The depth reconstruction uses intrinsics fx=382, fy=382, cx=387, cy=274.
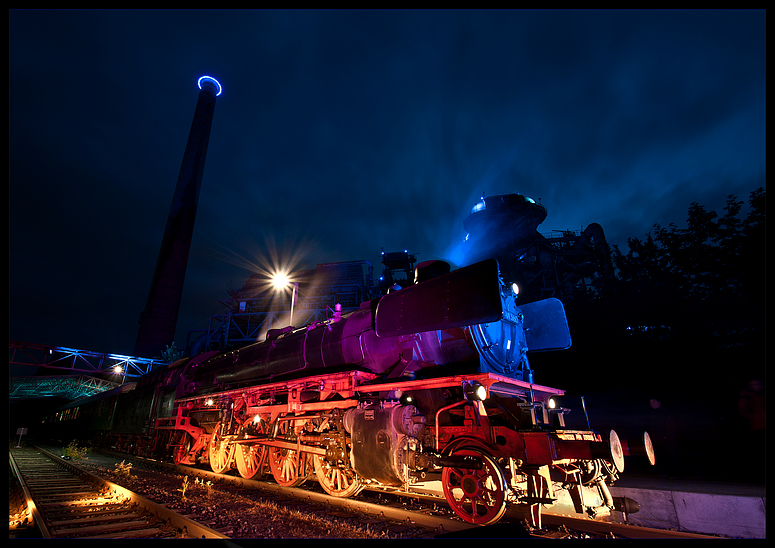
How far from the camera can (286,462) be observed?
6.96 m

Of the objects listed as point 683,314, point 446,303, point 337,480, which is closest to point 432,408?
point 446,303

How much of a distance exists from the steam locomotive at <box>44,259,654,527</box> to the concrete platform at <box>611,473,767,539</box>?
745mm

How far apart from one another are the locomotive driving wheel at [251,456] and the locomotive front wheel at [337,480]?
1712 millimetres

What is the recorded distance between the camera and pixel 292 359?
289 inches

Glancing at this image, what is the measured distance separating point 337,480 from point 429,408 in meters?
2.15

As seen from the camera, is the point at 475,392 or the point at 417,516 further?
the point at 417,516

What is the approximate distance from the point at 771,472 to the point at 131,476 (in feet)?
31.7

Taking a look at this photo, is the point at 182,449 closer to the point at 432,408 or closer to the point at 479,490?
the point at 432,408

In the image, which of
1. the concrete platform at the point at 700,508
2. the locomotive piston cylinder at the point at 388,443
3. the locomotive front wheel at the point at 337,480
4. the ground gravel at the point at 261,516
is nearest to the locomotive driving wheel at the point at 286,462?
the locomotive front wheel at the point at 337,480

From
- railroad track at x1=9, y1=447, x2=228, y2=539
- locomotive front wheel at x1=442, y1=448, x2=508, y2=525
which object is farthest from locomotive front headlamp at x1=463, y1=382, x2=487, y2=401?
railroad track at x1=9, y1=447, x2=228, y2=539

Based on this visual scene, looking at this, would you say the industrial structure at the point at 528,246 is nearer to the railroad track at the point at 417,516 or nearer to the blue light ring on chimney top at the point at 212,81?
the railroad track at the point at 417,516

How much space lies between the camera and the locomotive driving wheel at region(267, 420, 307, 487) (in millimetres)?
6598

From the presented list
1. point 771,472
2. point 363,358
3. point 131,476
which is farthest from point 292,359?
point 771,472

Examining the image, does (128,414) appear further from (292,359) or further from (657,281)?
(657,281)
